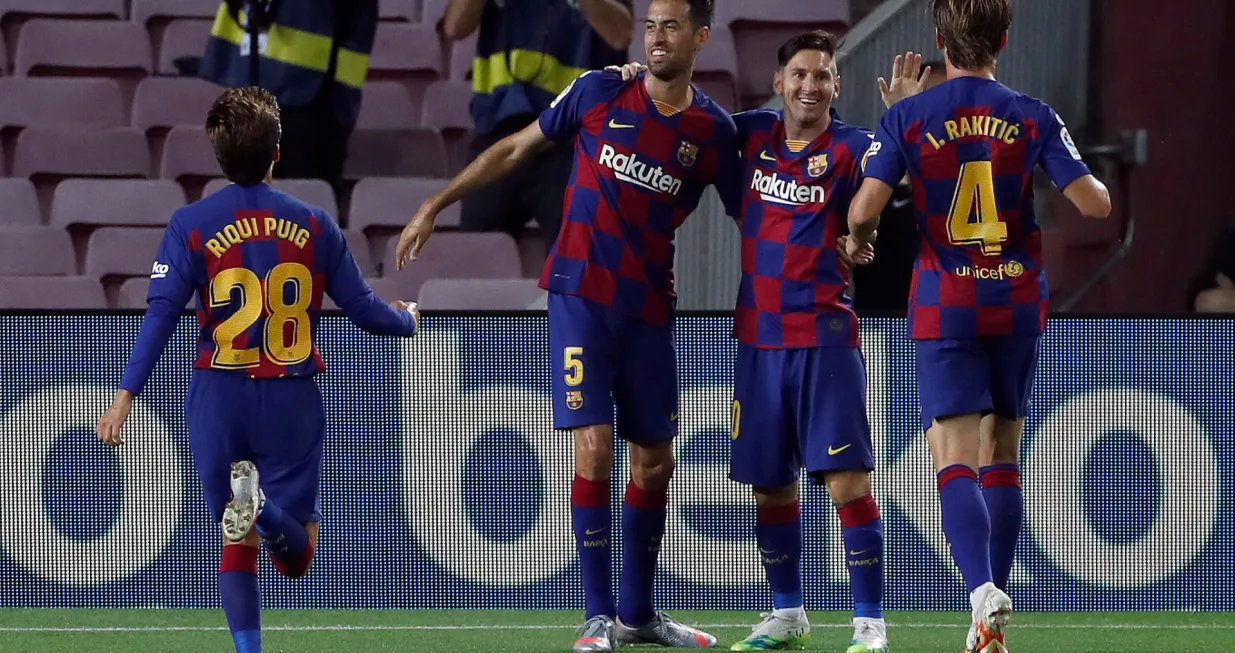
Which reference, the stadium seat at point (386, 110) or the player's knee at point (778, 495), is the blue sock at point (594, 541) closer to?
the player's knee at point (778, 495)

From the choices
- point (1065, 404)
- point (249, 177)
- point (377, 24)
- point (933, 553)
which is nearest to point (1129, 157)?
point (1065, 404)

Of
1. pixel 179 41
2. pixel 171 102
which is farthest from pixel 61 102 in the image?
pixel 179 41

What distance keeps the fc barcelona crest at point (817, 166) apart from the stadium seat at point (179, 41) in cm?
338

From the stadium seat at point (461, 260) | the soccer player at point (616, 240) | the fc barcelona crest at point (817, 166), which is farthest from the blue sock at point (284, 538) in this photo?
the stadium seat at point (461, 260)

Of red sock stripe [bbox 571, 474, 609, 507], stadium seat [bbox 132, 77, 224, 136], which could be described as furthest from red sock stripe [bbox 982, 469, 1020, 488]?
stadium seat [bbox 132, 77, 224, 136]

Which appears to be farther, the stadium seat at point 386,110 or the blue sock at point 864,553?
the stadium seat at point 386,110

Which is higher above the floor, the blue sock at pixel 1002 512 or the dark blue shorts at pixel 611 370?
the dark blue shorts at pixel 611 370

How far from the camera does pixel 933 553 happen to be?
587 centimetres

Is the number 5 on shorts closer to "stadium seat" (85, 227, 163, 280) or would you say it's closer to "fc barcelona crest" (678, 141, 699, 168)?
"fc barcelona crest" (678, 141, 699, 168)

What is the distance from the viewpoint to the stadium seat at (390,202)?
6739 millimetres

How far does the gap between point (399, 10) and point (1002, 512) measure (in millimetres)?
3671

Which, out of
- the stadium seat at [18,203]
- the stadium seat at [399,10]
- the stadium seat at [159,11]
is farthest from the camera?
the stadium seat at [159,11]

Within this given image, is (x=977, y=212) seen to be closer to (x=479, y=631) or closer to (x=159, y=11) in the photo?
(x=479, y=631)

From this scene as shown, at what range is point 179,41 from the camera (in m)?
7.23
